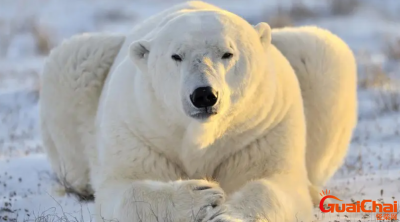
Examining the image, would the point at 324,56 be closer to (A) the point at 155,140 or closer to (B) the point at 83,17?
(A) the point at 155,140

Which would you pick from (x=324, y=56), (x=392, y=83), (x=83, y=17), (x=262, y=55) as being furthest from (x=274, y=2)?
(x=262, y=55)

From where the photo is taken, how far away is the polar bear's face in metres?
3.28

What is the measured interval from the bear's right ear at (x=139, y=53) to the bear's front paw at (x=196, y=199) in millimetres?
747

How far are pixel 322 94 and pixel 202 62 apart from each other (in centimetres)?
172

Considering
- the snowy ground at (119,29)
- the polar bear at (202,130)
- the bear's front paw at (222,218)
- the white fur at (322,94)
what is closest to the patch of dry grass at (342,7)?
the snowy ground at (119,29)

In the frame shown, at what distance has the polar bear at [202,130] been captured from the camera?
335 cm

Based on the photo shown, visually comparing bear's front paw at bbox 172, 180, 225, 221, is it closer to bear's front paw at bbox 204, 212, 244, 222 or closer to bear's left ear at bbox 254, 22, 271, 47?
bear's front paw at bbox 204, 212, 244, 222

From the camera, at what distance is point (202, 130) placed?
3658mm

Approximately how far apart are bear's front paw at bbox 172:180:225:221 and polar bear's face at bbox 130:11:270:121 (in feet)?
1.05

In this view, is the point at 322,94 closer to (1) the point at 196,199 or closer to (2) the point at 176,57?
(2) the point at 176,57

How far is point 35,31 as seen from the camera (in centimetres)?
1354

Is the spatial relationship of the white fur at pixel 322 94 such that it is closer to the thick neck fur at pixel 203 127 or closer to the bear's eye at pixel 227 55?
the thick neck fur at pixel 203 127

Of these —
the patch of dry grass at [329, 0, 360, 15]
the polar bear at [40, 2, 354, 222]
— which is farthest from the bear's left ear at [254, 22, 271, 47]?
the patch of dry grass at [329, 0, 360, 15]

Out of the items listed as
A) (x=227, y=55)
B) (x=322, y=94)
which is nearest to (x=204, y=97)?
(x=227, y=55)
